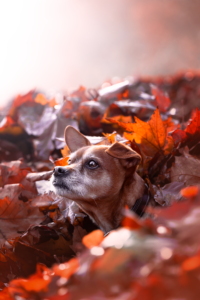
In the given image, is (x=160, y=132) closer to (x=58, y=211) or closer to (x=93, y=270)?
(x=58, y=211)

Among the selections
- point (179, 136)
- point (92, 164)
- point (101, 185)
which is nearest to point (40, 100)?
point (92, 164)

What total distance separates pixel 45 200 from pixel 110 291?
0.71 metres

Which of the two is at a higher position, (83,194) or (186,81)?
(83,194)

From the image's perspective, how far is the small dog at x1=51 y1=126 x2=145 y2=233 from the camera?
3.43 ft

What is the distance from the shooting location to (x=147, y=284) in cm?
30

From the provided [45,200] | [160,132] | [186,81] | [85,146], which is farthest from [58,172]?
[186,81]

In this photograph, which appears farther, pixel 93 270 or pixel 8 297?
pixel 8 297

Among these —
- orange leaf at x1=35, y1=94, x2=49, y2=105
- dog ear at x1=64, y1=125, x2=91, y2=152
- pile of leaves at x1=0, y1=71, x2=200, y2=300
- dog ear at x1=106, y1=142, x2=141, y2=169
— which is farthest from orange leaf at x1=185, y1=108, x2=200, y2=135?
orange leaf at x1=35, y1=94, x2=49, y2=105

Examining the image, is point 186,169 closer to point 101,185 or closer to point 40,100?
point 101,185

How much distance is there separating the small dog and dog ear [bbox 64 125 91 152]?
44 mm

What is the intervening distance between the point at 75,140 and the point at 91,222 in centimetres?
39

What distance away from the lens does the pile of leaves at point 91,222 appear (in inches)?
12.6

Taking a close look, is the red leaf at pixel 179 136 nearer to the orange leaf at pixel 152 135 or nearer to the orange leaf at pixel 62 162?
the orange leaf at pixel 152 135

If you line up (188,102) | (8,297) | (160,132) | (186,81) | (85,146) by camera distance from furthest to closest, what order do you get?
(186,81)
(188,102)
(85,146)
(160,132)
(8,297)
